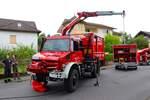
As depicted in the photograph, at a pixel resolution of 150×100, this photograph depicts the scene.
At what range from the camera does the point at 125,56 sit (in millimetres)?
27406

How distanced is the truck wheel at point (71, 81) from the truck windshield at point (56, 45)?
134cm

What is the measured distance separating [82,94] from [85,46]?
4787 mm

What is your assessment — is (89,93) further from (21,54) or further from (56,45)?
(21,54)

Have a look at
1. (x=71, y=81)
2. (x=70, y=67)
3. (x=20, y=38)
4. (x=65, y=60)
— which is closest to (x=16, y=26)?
(x=20, y=38)

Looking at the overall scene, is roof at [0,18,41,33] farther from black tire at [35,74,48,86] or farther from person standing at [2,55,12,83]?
black tire at [35,74,48,86]

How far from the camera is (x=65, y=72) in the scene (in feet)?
44.3

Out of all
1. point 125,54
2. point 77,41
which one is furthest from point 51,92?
point 125,54

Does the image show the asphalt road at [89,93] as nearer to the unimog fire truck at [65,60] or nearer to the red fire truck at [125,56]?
the unimog fire truck at [65,60]

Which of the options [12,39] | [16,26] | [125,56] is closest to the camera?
[125,56]

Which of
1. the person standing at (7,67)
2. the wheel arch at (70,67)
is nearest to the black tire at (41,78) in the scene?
the wheel arch at (70,67)

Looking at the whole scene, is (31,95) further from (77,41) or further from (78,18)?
(78,18)

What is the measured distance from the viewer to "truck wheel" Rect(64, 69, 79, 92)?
13.8m

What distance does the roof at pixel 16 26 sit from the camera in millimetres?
45881

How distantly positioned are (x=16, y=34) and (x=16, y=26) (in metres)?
1.66
